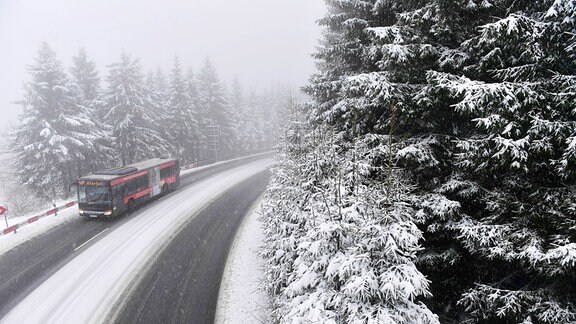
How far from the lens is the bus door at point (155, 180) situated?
25844mm

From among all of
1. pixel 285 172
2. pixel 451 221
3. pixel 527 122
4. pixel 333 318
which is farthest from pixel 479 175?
pixel 285 172

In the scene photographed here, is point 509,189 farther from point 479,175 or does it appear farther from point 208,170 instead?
point 208,170

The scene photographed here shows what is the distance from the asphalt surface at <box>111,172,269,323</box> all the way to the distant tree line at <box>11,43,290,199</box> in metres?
10.9

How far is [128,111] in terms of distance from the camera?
34656mm

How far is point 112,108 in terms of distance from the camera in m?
33.8

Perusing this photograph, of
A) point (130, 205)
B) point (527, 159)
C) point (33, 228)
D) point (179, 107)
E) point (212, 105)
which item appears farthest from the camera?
point (212, 105)

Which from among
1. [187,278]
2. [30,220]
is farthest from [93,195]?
[187,278]

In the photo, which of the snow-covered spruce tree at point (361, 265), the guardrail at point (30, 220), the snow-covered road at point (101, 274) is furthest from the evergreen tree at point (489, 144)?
the guardrail at point (30, 220)

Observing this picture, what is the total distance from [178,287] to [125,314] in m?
2.19

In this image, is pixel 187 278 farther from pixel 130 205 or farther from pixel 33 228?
pixel 33 228

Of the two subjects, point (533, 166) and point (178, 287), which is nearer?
point (533, 166)

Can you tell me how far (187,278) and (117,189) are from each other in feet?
33.6

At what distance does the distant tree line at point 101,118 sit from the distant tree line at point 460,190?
17.5 meters

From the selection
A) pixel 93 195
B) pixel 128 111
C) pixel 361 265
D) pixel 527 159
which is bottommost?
pixel 93 195
